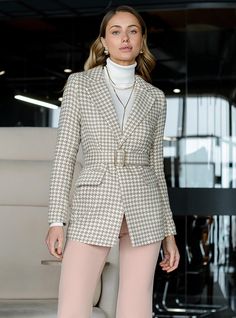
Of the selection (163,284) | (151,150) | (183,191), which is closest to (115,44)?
(151,150)

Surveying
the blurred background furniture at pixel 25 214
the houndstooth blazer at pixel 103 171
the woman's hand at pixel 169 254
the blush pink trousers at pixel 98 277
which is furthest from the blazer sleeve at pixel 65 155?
the blurred background furniture at pixel 25 214

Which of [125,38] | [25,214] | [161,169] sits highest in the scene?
[125,38]

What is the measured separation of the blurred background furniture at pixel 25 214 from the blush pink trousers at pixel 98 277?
3.80 feet

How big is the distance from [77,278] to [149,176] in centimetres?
45

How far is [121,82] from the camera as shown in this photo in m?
3.05

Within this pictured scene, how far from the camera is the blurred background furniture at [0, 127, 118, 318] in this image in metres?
4.20

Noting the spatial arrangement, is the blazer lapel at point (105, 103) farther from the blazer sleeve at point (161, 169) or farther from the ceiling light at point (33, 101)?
the ceiling light at point (33, 101)

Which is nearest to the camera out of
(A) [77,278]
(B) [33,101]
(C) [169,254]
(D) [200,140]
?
(A) [77,278]

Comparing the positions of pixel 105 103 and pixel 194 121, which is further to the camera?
pixel 194 121

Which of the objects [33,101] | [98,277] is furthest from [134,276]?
[33,101]

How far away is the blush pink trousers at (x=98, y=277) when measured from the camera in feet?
9.44

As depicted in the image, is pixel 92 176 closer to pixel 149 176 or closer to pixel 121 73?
pixel 149 176

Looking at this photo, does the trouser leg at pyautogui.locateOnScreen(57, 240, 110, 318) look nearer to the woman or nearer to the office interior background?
the woman

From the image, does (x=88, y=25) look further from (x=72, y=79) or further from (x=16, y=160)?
(x=72, y=79)
